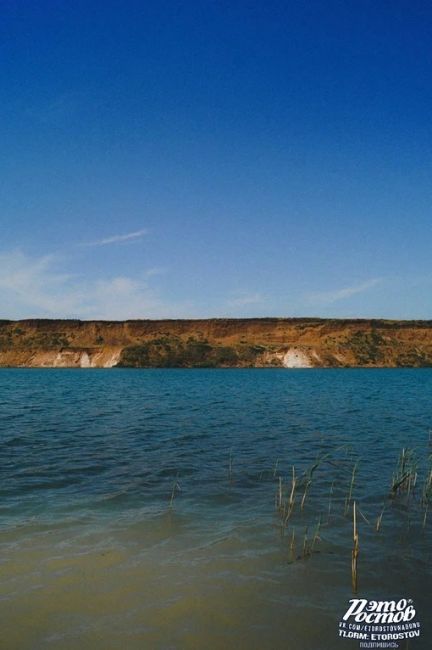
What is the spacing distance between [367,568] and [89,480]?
6628 millimetres

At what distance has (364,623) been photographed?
529 centimetres

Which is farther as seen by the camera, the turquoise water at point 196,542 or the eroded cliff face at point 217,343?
the eroded cliff face at point 217,343

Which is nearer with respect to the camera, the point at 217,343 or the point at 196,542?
the point at 196,542

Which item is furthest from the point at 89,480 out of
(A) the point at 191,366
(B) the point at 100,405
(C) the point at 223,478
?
(A) the point at 191,366

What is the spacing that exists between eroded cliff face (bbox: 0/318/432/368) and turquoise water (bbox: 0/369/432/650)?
86263 mm

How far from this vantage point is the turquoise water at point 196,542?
5.14 m

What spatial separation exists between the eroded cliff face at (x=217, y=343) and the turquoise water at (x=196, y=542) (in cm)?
8626

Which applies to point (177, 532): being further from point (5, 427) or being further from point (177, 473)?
point (5, 427)

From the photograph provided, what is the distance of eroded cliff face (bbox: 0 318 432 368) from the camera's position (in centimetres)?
10225

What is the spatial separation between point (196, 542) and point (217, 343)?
101 metres

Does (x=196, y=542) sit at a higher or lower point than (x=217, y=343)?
lower

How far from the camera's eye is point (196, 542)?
24.3 feet

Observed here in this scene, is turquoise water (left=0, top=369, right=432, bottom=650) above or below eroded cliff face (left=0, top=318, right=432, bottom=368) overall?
below

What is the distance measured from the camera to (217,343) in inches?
4274
